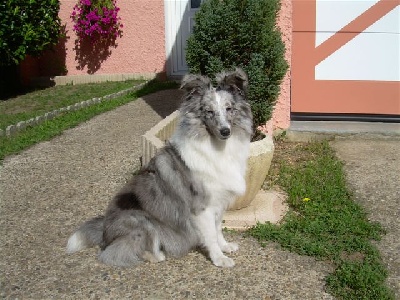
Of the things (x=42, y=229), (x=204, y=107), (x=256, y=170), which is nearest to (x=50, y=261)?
(x=42, y=229)

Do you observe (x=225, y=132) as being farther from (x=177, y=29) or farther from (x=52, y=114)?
(x=177, y=29)

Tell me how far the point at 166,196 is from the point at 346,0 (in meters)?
5.04

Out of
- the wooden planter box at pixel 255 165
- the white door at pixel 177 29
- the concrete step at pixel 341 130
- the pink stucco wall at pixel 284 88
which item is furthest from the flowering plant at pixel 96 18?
the wooden planter box at pixel 255 165

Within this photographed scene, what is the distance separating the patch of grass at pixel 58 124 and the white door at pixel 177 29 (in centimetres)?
102

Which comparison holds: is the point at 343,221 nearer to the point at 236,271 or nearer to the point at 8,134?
the point at 236,271

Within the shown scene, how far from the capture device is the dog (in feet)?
11.9

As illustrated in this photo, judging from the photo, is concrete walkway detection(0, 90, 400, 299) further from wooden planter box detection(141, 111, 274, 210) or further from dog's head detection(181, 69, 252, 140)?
dog's head detection(181, 69, 252, 140)

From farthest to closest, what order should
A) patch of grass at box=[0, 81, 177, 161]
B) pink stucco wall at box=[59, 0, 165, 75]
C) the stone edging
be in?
pink stucco wall at box=[59, 0, 165, 75]
the stone edging
patch of grass at box=[0, 81, 177, 161]

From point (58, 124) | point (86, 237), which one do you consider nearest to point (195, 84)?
point (86, 237)

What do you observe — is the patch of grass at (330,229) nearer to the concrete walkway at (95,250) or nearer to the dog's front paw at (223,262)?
the concrete walkway at (95,250)

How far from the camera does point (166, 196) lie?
378cm

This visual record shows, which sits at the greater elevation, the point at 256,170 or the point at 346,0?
the point at 346,0

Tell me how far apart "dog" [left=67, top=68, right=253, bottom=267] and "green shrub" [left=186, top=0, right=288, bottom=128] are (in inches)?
68.6

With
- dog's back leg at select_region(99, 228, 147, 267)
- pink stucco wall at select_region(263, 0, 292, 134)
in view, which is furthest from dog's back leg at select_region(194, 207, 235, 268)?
pink stucco wall at select_region(263, 0, 292, 134)
